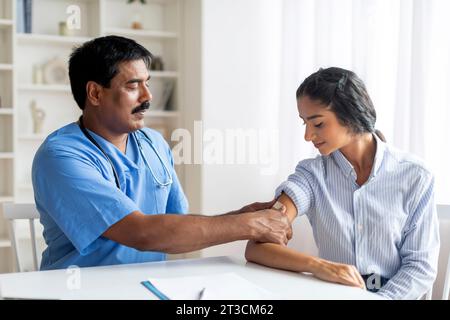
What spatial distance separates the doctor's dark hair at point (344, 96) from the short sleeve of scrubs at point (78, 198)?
2.10 feet

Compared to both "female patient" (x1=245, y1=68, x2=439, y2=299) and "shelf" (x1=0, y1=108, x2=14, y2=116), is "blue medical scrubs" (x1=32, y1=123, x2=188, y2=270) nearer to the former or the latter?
"female patient" (x1=245, y1=68, x2=439, y2=299)

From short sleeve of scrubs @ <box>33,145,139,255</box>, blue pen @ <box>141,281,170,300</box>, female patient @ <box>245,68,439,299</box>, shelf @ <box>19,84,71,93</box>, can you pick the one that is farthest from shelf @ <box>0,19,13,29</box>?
blue pen @ <box>141,281,170,300</box>

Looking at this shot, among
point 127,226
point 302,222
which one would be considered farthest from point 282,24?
point 127,226

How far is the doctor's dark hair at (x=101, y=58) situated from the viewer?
185 centimetres

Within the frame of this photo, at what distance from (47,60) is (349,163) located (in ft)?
7.88

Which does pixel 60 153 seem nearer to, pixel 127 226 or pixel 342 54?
pixel 127 226

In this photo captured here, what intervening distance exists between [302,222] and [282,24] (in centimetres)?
110

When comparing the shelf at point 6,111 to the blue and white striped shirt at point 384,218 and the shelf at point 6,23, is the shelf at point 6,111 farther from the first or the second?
the blue and white striped shirt at point 384,218

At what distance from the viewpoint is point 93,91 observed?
1.89 meters

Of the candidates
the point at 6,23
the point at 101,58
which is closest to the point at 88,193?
the point at 101,58

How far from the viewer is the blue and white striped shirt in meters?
1.74

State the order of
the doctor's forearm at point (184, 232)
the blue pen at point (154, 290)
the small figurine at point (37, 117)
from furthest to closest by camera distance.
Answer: the small figurine at point (37, 117), the doctor's forearm at point (184, 232), the blue pen at point (154, 290)

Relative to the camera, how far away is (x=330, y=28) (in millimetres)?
3162

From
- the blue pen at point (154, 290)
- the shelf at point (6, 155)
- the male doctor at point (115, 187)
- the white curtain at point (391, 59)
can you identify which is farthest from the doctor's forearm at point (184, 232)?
the shelf at point (6, 155)
